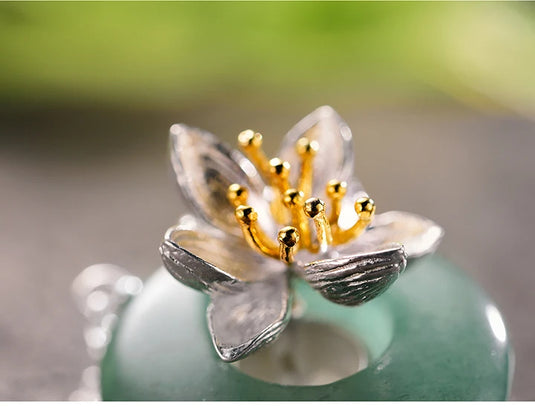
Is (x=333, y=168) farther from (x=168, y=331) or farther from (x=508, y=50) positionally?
(x=508, y=50)

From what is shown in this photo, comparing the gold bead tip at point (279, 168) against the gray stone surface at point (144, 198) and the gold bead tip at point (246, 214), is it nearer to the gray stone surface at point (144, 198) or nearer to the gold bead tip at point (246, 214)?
the gold bead tip at point (246, 214)

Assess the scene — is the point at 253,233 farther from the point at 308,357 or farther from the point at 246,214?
the point at 308,357

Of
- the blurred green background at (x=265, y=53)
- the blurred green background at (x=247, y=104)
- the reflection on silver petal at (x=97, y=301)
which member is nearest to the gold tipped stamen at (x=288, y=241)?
the reflection on silver petal at (x=97, y=301)

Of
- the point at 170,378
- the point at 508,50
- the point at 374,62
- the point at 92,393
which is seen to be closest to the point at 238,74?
the point at 374,62

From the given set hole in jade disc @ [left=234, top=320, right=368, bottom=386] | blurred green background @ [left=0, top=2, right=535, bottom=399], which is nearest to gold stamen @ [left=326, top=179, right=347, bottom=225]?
hole in jade disc @ [left=234, top=320, right=368, bottom=386]

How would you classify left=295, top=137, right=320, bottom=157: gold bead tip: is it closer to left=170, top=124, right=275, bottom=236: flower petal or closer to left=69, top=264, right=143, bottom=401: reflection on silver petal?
left=170, top=124, right=275, bottom=236: flower petal
